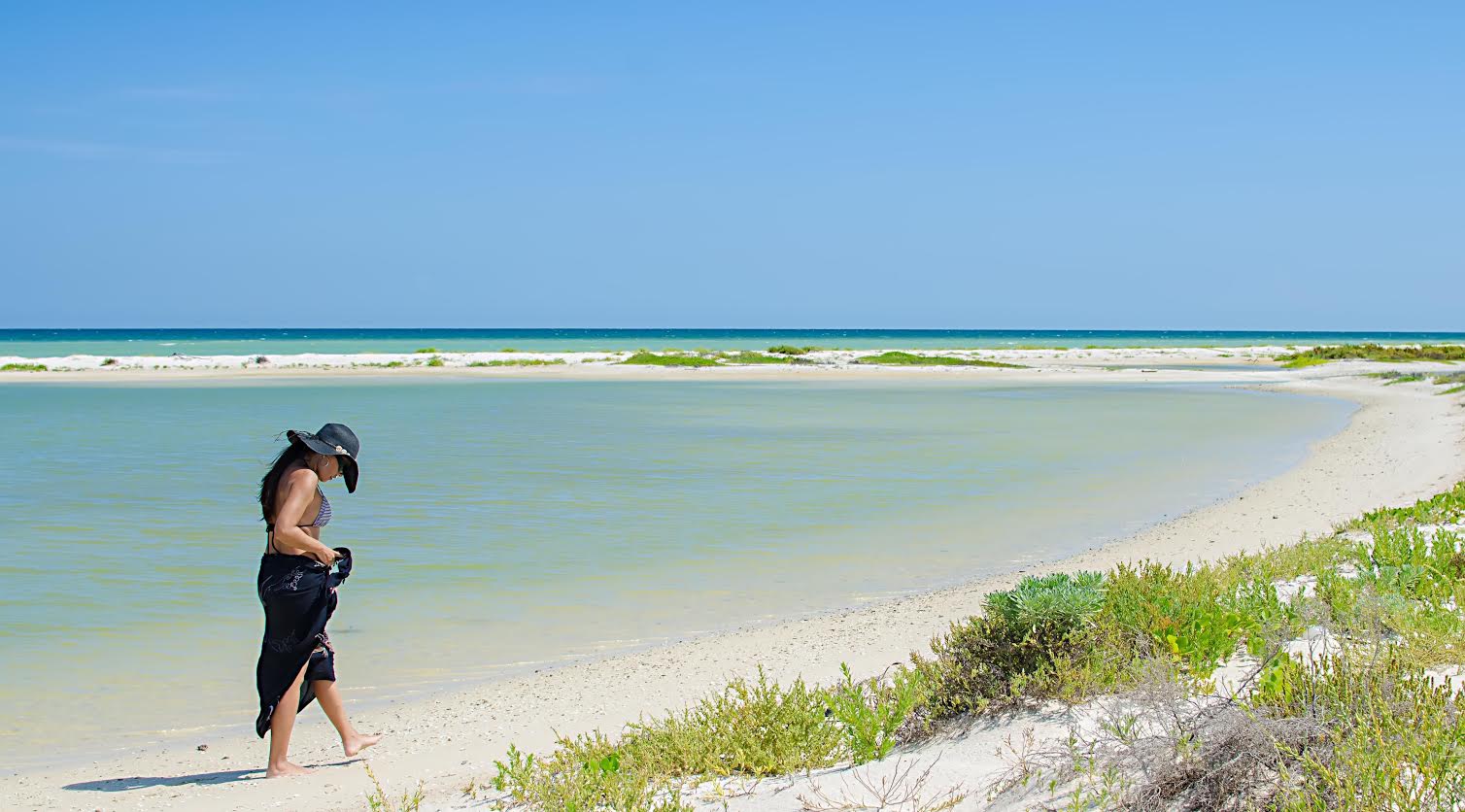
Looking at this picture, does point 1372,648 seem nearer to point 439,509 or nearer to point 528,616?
point 528,616

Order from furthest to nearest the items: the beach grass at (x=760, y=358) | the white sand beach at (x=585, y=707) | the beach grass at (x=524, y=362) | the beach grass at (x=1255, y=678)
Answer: the beach grass at (x=760, y=358) → the beach grass at (x=524, y=362) → the white sand beach at (x=585, y=707) → the beach grass at (x=1255, y=678)

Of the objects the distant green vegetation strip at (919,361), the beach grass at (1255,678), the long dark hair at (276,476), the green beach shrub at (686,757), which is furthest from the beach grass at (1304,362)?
the long dark hair at (276,476)

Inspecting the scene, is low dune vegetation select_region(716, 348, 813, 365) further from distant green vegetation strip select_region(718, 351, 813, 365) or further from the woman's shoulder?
the woman's shoulder

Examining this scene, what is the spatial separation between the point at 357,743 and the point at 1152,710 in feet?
12.6

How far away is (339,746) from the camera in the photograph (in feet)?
19.4

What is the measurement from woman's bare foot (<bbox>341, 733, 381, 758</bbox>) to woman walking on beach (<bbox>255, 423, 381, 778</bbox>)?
8.7 inches

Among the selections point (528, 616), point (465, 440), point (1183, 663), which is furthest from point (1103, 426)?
point (1183, 663)

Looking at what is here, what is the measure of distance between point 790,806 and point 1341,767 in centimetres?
189

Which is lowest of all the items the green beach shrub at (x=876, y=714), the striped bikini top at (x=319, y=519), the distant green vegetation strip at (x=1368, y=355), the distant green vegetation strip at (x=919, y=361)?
the green beach shrub at (x=876, y=714)

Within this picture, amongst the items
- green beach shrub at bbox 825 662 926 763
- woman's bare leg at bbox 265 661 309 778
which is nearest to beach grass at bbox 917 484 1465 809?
green beach shrub at bbox 825 662 926 763

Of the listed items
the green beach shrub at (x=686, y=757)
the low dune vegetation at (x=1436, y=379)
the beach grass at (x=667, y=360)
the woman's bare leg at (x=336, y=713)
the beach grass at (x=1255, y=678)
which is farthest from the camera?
the beach grass at (x=667, y=360)

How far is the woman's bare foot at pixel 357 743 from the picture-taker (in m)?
5.59

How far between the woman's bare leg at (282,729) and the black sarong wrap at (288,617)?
0.08ft

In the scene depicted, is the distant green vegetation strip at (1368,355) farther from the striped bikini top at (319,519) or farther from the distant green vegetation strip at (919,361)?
the striped bikini top at (319,519)
